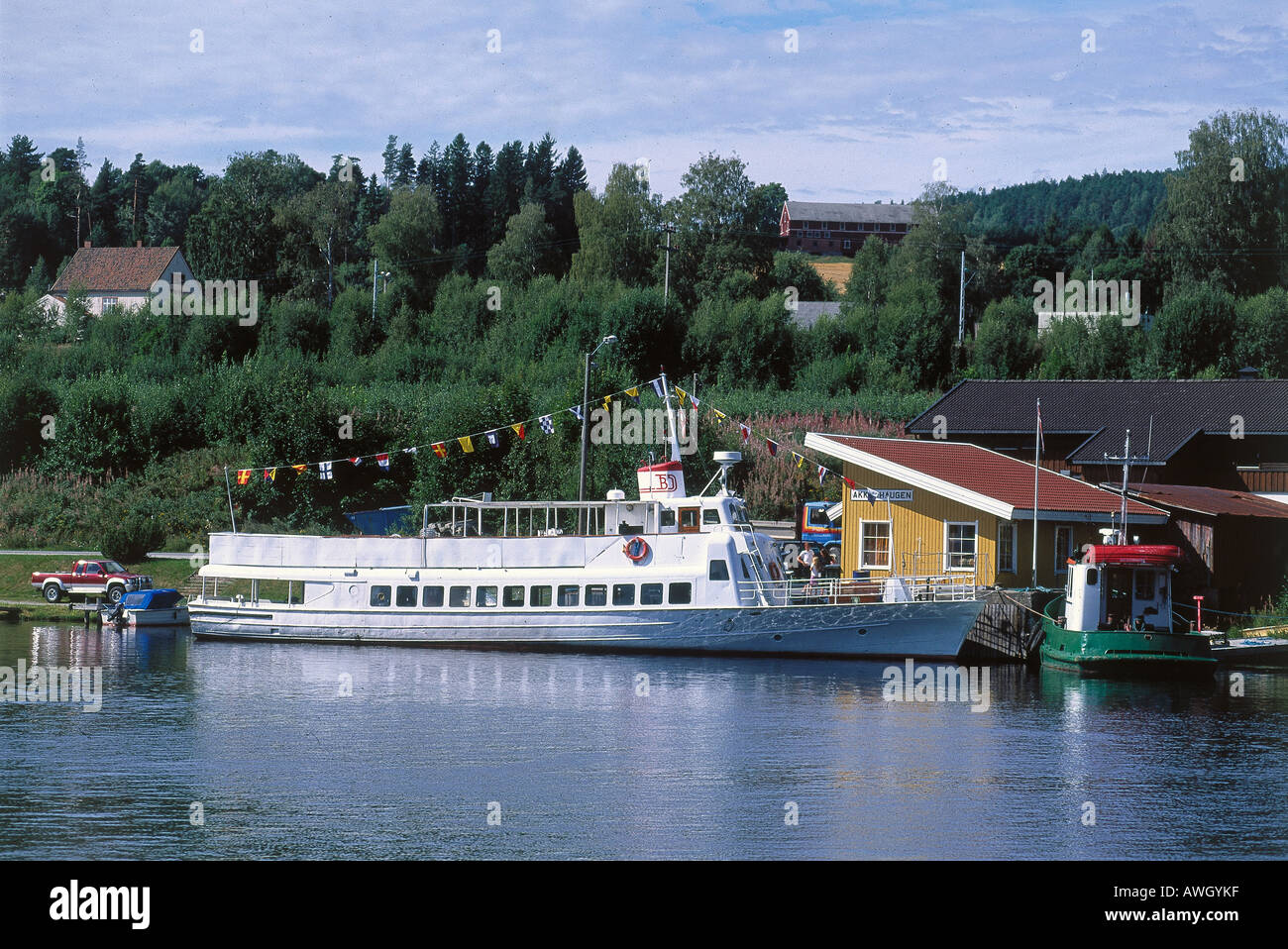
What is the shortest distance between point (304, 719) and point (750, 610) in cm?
1427

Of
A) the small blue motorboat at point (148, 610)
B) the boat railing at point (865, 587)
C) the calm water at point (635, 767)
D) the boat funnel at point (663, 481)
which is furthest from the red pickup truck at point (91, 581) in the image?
the boat railing at point (865, 587)

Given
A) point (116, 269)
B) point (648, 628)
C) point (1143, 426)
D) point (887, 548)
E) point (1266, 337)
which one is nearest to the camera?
point (648, 628)

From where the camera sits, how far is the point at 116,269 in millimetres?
114812

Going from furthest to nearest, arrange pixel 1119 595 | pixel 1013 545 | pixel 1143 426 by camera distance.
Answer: pixel 1143 426 < pixel 1013 545 < pixel 1119 595

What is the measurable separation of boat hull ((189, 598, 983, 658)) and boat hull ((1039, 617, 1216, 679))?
3343mm

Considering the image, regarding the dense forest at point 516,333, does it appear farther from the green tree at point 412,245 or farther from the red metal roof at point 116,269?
the red metal roof at point 116,269

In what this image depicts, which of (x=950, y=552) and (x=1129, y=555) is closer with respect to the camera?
(x=1129, y=555)

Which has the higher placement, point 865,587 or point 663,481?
point 663,481

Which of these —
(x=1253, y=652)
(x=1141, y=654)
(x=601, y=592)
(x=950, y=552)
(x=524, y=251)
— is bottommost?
(x=1253, y=652)

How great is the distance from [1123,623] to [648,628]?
42.7 feet

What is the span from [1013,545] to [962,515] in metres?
1.76

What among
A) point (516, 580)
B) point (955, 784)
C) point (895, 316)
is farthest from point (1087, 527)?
point (895, 316)

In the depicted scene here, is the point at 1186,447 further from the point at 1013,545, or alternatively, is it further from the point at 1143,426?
the point at 1013,545

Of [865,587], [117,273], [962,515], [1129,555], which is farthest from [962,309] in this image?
[117,273]
